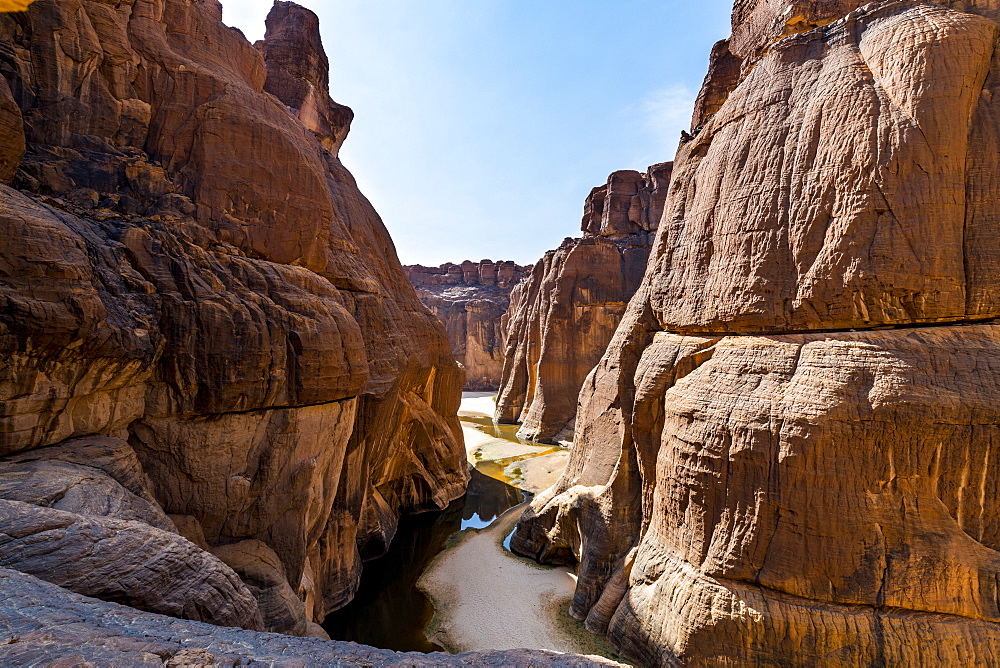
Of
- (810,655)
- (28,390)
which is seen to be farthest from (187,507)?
(810,655)

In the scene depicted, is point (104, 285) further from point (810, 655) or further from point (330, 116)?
point (330, 116)

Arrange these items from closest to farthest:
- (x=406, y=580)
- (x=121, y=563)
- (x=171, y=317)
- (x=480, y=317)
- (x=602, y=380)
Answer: (x=121, y=563)
(x=171, y=317)
(x=602, y=380)
(x=406, y=580)
(x=480, y=317)

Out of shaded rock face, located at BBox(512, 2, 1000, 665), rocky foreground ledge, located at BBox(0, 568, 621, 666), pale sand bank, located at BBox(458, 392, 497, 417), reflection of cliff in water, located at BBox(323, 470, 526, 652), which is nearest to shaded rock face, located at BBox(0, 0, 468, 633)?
rocky foreground ledge, located at BBox(0, 568, 621, 666)

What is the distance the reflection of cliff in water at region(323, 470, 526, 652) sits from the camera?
415 inches

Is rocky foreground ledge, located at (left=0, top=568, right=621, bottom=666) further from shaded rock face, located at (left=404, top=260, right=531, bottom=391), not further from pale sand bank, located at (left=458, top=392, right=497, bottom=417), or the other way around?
shaded rock face, located at (left=404, top=260, right=531, bottom=391)

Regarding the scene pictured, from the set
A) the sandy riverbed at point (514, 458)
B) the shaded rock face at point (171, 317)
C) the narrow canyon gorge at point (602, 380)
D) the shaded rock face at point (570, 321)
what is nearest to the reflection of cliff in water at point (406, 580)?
the narrow canyon gorge at point (602, 380)

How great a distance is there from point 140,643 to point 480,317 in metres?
52.0

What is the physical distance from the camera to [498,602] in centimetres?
1123

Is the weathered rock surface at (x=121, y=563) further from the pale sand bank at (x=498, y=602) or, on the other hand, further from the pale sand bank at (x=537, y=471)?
the pale sand bank at (x=537, y=471)

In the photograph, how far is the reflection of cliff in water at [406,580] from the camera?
1055cm

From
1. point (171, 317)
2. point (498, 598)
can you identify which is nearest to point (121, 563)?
point (171, 317)

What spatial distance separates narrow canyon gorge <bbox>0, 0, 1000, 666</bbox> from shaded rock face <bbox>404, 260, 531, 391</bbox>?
134 feet

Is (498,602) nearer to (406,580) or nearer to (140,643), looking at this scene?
(406,580)

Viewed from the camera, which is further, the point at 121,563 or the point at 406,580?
the point at 406,580
